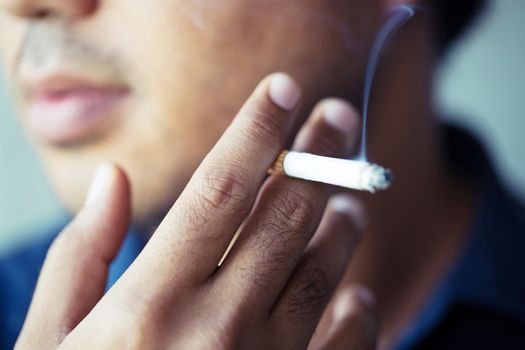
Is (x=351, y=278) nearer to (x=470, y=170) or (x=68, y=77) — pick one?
(x=470, y=170)

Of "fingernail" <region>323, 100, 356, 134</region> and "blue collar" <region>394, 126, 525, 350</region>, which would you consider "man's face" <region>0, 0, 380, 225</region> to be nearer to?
"fingernail" <region>323, 100, 356, 134</region>

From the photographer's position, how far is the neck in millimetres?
917

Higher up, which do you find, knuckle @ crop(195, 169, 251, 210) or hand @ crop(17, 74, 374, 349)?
knuckle @ crop(195, 169, 251, 210)

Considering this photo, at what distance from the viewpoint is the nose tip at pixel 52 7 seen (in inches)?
24.8

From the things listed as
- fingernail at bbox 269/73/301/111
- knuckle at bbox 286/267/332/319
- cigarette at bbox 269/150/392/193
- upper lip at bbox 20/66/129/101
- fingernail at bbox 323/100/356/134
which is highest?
fingernail at bbox 269/73/301/111

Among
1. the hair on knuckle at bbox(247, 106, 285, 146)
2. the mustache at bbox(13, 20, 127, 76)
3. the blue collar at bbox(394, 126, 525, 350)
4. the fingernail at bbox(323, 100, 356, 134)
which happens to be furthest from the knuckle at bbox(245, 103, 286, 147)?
the blue collar at bbox(394, 126, 525, 350)

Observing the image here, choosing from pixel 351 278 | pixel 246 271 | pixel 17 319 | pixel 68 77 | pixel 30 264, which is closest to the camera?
pixel 246 271

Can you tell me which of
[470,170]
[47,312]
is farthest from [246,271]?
[470,170]

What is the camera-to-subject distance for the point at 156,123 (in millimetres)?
683

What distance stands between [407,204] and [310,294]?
0.54 m

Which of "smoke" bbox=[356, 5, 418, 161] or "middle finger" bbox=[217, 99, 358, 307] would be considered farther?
"smoke" bbox=[356, 5, 418, 161]

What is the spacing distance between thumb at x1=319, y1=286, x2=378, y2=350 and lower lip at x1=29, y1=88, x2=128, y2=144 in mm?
381

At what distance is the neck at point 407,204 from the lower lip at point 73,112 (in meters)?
0.43

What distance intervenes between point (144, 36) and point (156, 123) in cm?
11
